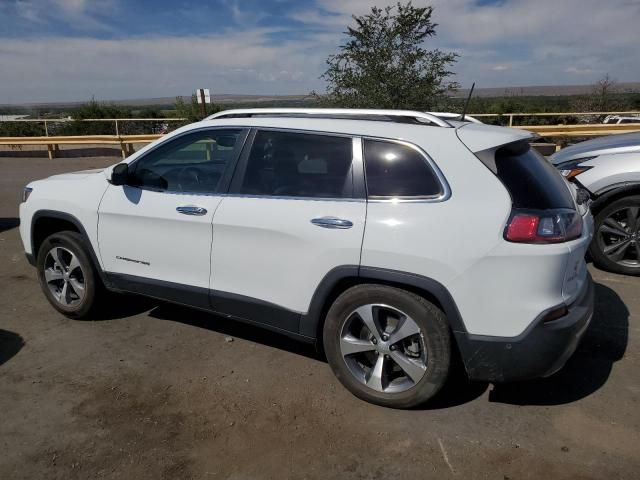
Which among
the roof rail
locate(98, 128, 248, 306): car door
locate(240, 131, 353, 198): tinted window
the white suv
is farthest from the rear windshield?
locate(98, 128, 248, 306): car door

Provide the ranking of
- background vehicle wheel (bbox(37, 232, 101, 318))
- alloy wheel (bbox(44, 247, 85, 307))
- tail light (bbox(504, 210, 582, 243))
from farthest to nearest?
alloy wheel (bbox(44, 247, 85, 307))
background vehicle wheel (bbox(37, 232, 101, 318))
tail light (bbox(504, 210, 582, 243))

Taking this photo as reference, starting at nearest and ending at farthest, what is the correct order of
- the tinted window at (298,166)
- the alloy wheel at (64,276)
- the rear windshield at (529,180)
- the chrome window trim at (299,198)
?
the rear windshield at (529,180) < the chrome window trim at (299,198) < the tinted window at (298,166) < the alloy wheel at (64,276)

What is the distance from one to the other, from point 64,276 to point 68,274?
5 cm

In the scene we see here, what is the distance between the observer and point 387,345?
293 centimetres

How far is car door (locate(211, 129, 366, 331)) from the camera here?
296 centimetres

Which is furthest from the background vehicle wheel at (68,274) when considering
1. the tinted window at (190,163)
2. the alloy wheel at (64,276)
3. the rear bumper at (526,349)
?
the rear bumper at (526,349)

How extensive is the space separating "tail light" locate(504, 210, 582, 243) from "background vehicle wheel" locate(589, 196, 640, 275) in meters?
2.81

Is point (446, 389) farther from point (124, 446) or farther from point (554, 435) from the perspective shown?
point (124, 446)

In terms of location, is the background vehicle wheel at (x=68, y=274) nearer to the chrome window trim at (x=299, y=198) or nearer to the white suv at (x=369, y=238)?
the white suv at (x=369, y=238)

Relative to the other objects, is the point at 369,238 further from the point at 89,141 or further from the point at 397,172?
the point at 89,141

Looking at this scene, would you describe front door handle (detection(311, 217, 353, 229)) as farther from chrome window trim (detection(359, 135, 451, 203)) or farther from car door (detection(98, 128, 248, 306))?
car door (detection(98, 128, 248, 306))

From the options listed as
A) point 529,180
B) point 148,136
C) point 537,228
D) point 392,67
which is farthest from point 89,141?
point 537,228

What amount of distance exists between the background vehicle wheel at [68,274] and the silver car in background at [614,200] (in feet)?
15.1

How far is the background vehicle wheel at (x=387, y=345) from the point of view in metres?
2.79
